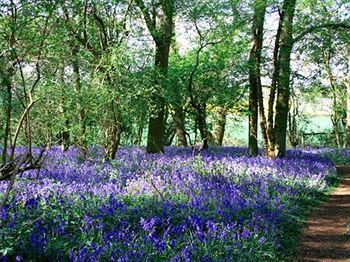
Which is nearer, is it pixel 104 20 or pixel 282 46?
pixel 104 20

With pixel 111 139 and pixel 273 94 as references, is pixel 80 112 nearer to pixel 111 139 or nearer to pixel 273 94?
pixel 111 139

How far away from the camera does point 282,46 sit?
15.7m

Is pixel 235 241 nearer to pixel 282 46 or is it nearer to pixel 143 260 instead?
pixel 143 260

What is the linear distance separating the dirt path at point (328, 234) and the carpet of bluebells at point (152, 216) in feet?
0.90

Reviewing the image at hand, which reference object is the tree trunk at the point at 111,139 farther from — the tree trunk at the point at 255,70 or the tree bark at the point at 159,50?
the tree trunk at the point at 255,70

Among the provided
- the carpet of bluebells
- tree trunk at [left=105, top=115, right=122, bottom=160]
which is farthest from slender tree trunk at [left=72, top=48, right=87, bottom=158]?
the carpet of bluebells

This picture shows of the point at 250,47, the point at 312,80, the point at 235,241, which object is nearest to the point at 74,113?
the point at 235,241

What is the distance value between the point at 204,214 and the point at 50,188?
7.69 ft

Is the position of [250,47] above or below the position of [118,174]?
above

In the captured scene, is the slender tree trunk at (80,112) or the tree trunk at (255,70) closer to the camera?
the slender tree trunk at (80,112)

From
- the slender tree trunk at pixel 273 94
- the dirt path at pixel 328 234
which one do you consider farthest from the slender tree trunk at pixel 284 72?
the dirt path at pixel 328 234

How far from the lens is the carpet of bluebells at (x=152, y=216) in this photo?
486 cm

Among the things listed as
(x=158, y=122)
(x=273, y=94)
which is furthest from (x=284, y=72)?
(x=158, y=122)

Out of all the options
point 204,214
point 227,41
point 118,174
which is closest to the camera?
point 204,214
